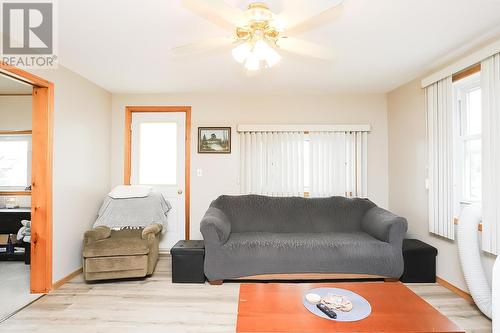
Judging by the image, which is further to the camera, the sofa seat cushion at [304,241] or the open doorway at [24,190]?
the sofa seat cushion at [304,241]

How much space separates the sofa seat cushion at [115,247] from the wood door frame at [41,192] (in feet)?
1.25

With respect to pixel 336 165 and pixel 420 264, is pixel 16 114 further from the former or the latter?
pixel 420 264

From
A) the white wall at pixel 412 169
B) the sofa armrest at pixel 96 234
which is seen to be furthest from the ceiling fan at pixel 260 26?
the sofa armrest at pixel 96 234

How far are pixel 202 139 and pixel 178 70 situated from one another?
1192mm

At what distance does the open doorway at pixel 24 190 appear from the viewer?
2.86 meters

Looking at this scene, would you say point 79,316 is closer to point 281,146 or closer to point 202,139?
point 202,139

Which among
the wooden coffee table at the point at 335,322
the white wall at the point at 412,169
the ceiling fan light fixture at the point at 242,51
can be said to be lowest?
the wooden coffee table at the point at 335,322

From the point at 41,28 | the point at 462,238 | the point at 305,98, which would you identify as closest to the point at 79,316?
the point at 41,28

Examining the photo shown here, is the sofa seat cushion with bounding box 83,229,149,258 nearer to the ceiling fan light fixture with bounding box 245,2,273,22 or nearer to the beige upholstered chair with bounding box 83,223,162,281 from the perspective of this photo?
the beige upholstered chair with bounding box 83,223,162,281

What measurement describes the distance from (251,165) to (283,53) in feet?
5.93

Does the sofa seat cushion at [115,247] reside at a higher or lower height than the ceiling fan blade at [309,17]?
lower

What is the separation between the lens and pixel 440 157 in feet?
10.00

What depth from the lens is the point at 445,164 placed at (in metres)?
2.97

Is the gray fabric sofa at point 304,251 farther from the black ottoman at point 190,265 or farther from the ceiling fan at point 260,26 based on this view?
the ceiling fan at point 260,26
